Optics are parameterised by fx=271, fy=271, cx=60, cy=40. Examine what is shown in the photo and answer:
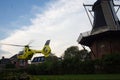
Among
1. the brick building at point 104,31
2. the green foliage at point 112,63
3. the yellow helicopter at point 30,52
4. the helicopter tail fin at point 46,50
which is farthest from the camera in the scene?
the helicopter tail fin at point 46,50

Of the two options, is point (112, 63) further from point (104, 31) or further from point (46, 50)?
point (46, 50)

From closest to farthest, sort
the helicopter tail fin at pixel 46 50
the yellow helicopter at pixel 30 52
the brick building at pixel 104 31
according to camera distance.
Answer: the brick building at pixel 104 31, the yellow helicopter at pixel 30 52, the helicopter tail fin at pixel 46 50

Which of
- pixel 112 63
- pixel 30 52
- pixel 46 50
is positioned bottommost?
pixel 112 63

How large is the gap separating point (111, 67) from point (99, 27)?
6852 millimetres

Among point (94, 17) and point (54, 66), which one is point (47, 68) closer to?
point (54, 66)

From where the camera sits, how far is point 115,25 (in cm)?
3269

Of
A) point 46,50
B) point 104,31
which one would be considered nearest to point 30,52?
point 46,50

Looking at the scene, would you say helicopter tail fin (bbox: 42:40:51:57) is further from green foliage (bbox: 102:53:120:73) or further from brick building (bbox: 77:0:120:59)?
green foliage (bbox: 102:53:120:73)

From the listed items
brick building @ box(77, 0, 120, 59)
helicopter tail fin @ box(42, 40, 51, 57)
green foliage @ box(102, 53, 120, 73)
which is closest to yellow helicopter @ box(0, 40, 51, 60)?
helicopter tail fin @ box(42, 40, 51, 57)

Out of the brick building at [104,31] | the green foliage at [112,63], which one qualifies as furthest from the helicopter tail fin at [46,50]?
the green foliage at [112,63]

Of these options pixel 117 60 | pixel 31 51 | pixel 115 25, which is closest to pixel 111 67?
pixel 117 60

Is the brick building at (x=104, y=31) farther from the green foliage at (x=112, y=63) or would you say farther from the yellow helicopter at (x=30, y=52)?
the yellow helicopter at (x=30, y=52)

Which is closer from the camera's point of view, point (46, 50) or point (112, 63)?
point (112, 63)

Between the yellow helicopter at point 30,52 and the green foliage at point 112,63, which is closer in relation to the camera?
the green foliage at point 112,63
